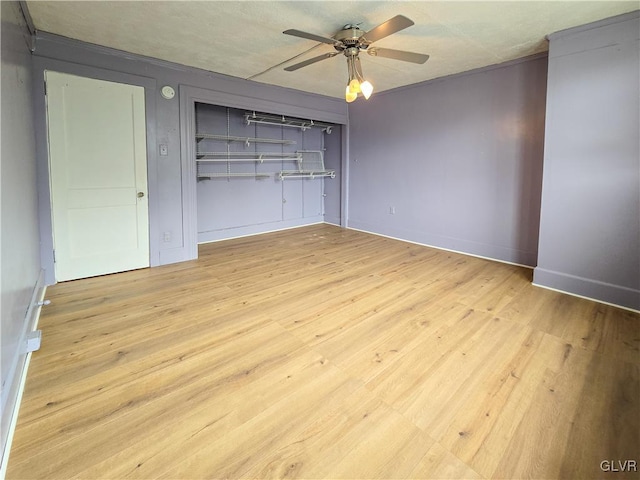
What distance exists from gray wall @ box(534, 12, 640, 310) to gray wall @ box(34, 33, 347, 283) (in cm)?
358

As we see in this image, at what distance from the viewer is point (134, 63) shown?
11.9 ft

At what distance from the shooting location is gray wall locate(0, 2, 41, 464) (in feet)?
5.24

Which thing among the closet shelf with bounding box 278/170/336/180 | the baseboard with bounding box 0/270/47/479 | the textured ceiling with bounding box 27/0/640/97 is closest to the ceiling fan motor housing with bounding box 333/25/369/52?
the textured ceiling with bounding box 27/0/640/97

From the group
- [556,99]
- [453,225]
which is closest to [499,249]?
[453,225]

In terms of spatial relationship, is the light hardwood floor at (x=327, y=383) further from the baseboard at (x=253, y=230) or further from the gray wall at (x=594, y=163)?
the baseboard at (x=253, y=230)

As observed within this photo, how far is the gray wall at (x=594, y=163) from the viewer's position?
2.78 meters

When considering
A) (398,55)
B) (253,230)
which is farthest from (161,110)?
(398,55)

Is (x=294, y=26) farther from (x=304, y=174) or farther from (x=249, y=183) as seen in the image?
(x=304, y=174)

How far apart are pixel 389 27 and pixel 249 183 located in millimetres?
3869

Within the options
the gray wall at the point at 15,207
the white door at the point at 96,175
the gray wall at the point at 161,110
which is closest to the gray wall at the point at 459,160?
the gray wall at the point at 161,110

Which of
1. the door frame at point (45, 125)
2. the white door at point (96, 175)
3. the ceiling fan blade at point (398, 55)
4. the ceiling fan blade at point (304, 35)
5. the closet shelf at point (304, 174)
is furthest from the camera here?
the closet shelf at point (304, 174)

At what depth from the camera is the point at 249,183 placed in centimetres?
575

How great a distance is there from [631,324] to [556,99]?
2061 mm

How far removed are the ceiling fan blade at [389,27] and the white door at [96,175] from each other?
8.70 feet
